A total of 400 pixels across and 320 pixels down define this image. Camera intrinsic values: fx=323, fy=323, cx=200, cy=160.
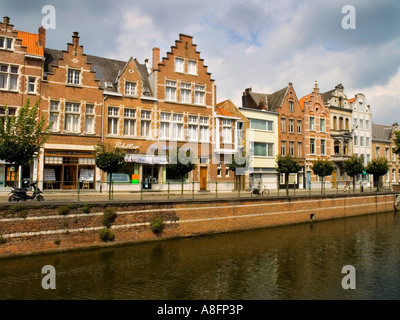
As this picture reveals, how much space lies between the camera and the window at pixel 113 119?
30.3m

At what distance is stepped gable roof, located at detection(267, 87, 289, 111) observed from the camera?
146 feet

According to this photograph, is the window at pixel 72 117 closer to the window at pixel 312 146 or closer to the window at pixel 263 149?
the window at pixel 263 149

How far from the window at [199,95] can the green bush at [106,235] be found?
66.5ft

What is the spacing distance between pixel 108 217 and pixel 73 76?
16.4 m

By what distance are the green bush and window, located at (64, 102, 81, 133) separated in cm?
1398

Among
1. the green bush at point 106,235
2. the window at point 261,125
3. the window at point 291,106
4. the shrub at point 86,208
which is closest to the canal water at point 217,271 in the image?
the green bush at point 106,235

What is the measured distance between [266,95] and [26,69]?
32762 millimetres

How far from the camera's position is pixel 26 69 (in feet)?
89.2

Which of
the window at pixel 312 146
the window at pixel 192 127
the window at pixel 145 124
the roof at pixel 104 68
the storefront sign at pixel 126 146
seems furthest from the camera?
the window at pixel 312 146

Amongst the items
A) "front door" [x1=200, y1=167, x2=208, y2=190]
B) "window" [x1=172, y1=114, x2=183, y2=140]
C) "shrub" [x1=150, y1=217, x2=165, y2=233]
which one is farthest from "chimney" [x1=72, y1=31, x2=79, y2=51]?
"shrub" [x1=150, y1=217, x2=165, y2=233]

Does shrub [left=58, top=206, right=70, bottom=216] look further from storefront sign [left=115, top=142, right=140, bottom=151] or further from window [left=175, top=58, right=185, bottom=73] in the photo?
window [left=175, top=58, right=185, bottom=73]
